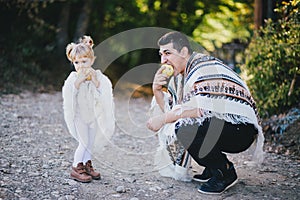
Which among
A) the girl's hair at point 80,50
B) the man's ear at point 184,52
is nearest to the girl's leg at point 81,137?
the girl's hair at point 80,50

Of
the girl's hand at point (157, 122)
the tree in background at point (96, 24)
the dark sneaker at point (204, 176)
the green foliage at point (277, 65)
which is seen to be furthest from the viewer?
the tree in background at point (96, 24)

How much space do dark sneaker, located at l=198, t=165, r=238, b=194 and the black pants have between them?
0.08 metres

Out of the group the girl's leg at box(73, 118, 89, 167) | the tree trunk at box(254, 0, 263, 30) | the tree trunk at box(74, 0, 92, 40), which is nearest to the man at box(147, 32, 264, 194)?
the girl's leg at box(73, 118, 89, 167)

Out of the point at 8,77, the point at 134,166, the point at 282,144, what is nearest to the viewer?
the point at 134,166

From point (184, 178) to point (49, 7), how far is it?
5947 millimetres

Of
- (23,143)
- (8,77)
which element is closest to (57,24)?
(8,77)

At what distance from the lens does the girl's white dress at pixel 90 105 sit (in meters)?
3.33

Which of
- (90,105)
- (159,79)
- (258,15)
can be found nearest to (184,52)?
(159,79)

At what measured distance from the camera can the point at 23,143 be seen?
14.5 ft

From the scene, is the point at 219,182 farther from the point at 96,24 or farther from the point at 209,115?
the point at 96,24

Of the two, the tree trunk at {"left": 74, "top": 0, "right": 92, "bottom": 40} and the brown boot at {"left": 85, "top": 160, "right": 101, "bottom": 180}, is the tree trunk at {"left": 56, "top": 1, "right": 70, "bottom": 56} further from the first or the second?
the brown boot at {"left": 85, "top": 160, "right": 101, "bottom": 180}

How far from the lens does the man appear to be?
3.36 metres

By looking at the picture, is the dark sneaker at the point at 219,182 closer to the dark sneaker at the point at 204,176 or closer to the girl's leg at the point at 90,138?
the dark sneaker at the point at 204,176

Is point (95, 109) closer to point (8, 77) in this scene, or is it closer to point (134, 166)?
point (134, 166)
